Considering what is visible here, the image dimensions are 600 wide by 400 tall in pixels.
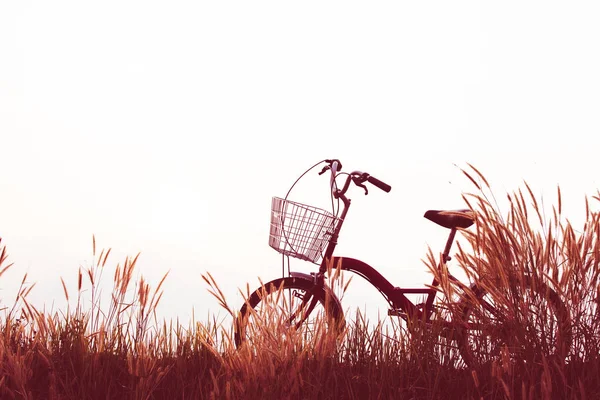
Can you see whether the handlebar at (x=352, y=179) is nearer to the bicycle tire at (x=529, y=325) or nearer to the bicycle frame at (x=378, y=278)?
the bicycle frame at (x=378, y=278)

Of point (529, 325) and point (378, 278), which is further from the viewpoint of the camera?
point (378, 278)

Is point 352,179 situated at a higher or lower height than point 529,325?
higher

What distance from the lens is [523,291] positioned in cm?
337

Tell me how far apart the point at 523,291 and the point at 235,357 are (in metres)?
1.48

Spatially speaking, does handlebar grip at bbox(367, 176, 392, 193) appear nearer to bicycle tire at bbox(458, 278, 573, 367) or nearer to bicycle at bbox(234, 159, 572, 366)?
bicycle at bbox(234, 159, 572, 366)

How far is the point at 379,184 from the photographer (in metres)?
4.82

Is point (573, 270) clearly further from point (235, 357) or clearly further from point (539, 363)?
point (235, 357)

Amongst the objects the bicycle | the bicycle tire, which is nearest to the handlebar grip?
the bicycle

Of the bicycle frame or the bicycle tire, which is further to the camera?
the bicycle frame

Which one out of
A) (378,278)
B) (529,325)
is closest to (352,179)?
(378,278)

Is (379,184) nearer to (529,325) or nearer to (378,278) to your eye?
(378,278)

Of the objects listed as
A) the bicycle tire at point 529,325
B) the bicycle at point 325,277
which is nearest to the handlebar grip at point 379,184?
the bicycle at point 325,277

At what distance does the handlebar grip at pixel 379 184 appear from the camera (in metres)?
4.80

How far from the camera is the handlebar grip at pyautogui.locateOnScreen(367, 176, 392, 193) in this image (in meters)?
4.80
